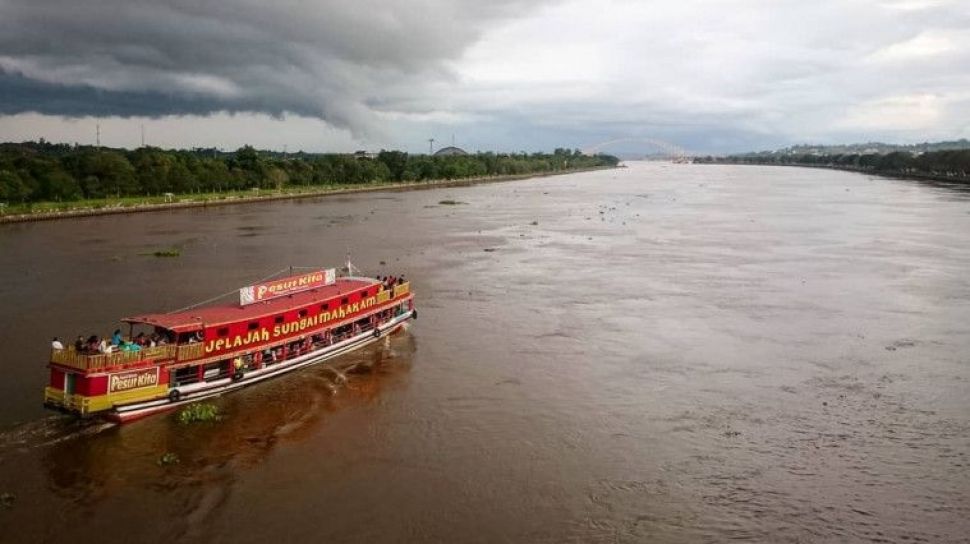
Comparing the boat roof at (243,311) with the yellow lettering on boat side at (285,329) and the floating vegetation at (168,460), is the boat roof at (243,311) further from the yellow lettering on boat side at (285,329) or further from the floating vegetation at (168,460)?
the floating vegetation at (168,460)

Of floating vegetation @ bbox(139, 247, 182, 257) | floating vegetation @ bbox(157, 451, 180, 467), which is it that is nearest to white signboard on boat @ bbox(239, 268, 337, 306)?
floating vegetation @ bbox(157, 451, 180, 467)

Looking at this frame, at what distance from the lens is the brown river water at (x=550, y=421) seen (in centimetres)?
1609

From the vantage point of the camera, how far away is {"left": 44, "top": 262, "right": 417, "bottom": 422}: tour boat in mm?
20094

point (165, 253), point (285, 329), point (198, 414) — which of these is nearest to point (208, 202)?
point (165, 253)

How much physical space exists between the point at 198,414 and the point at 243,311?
4.46 m

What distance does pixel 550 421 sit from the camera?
2136 centimetres

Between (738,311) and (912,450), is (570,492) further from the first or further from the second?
(738,311)

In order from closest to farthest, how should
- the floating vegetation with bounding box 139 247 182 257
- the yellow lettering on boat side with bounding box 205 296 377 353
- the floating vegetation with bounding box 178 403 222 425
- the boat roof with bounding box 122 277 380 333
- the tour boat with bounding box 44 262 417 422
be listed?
the tour boat with bounding box 44 262 417 422, the floating vegetation with bounding box 178 403 222 425, the boat roof with bounding box 122 277 380 333, the yellow lettering on boat side with bounding box 205 296 377 353, the floating vegetation with bounding box 139 247 182 257

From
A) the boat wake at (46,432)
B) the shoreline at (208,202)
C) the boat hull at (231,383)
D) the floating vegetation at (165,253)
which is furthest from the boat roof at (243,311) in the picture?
the shoreline at (208,202)

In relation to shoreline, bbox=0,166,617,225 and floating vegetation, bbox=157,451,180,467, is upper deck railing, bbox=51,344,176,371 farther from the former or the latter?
shoreline, bbox=0,166,617,225

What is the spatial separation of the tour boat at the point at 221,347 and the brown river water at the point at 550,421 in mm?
790

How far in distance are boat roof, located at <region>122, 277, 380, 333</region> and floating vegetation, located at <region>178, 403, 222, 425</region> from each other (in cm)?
240

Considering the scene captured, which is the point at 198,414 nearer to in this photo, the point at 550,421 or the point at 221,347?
the point at 221,347

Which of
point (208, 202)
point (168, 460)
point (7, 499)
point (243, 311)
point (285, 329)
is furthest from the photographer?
point (208, 202)
